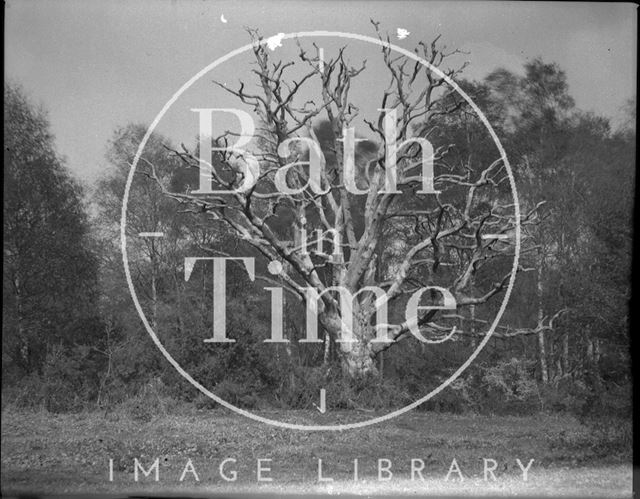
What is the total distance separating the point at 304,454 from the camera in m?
7.13

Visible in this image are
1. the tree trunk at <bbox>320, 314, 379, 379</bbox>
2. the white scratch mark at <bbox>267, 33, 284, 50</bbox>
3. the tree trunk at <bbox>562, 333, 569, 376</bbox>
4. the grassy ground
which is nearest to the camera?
the grassy ground

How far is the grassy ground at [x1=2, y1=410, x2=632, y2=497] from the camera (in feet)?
22.9

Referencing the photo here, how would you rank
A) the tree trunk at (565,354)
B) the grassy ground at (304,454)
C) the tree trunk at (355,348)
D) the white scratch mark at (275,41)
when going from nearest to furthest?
the grassy ground at (304,454) → the white scratch mark at (275,41) → the tree trunk at (565,354) → the tree trunk at (355,348)

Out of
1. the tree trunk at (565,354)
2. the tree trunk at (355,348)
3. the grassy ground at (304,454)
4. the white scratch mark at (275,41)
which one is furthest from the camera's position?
the tree trunk at (355,348)

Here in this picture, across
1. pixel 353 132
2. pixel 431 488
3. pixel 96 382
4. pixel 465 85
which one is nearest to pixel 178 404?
pixel 96 382

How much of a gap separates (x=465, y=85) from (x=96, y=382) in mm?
3896

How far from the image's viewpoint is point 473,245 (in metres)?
7.88

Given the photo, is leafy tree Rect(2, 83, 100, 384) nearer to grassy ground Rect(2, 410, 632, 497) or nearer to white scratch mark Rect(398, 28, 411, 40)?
grassy ground Rect(2, 410, 632, 497)

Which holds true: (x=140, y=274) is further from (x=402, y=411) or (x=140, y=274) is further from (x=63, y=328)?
(x=402, y=411)

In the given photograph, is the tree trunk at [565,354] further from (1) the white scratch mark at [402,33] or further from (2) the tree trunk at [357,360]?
(1) the white scratch mark at [402,33]

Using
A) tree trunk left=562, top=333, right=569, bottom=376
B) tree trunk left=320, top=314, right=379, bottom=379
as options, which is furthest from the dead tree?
tree trunk left=562, top=333, right=569, bottom=376

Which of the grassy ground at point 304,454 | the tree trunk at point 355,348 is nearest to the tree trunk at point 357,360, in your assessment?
the tree trunk at point 355,348

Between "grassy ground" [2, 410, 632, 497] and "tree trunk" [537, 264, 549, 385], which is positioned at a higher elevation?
"tree trunk" [537, 264, 549, 385]

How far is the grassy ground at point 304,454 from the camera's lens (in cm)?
698
